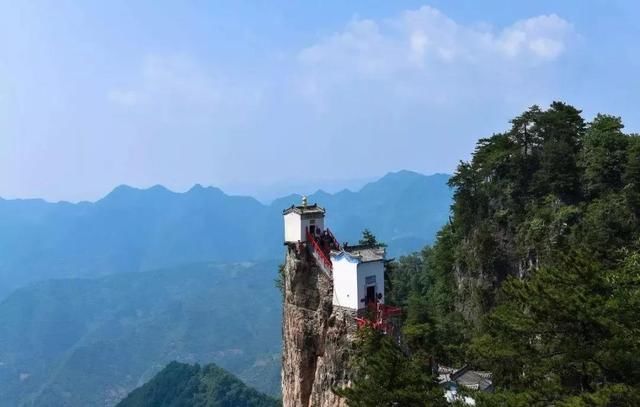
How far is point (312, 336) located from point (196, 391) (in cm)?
6895

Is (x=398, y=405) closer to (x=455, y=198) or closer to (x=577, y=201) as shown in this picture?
(x=577, y=201)

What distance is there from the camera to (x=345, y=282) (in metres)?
24.3

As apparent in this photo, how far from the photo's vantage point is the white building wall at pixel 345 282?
23.9 m

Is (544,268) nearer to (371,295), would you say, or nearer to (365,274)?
(365,274)

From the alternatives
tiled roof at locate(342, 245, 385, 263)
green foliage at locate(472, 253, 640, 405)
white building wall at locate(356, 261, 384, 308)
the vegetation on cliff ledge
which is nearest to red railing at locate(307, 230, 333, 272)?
tiled roof at locate(342, 245, 385, 263)

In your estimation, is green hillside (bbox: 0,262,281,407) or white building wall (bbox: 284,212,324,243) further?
green hillside (bbox: 0,262,281,407)

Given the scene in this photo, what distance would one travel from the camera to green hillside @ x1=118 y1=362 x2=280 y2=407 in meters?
85.0

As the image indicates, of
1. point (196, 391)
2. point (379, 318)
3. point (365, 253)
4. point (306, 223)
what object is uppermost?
point (306, 223)

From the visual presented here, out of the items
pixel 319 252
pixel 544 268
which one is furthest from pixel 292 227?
pixel 544 268

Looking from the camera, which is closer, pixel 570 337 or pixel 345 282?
pixel 570 337

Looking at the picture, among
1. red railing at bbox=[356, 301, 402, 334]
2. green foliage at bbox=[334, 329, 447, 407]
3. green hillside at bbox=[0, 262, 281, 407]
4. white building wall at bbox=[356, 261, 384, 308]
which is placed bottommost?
green hillside at bbox=[0, 262, 281, 407]

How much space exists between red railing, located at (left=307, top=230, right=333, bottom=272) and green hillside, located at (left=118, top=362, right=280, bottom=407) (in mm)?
61476

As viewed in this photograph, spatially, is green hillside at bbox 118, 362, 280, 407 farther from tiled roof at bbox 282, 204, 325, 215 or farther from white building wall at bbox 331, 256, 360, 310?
white building wall at bbox 331, 256, 360, 310

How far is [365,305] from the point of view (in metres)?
24.0
